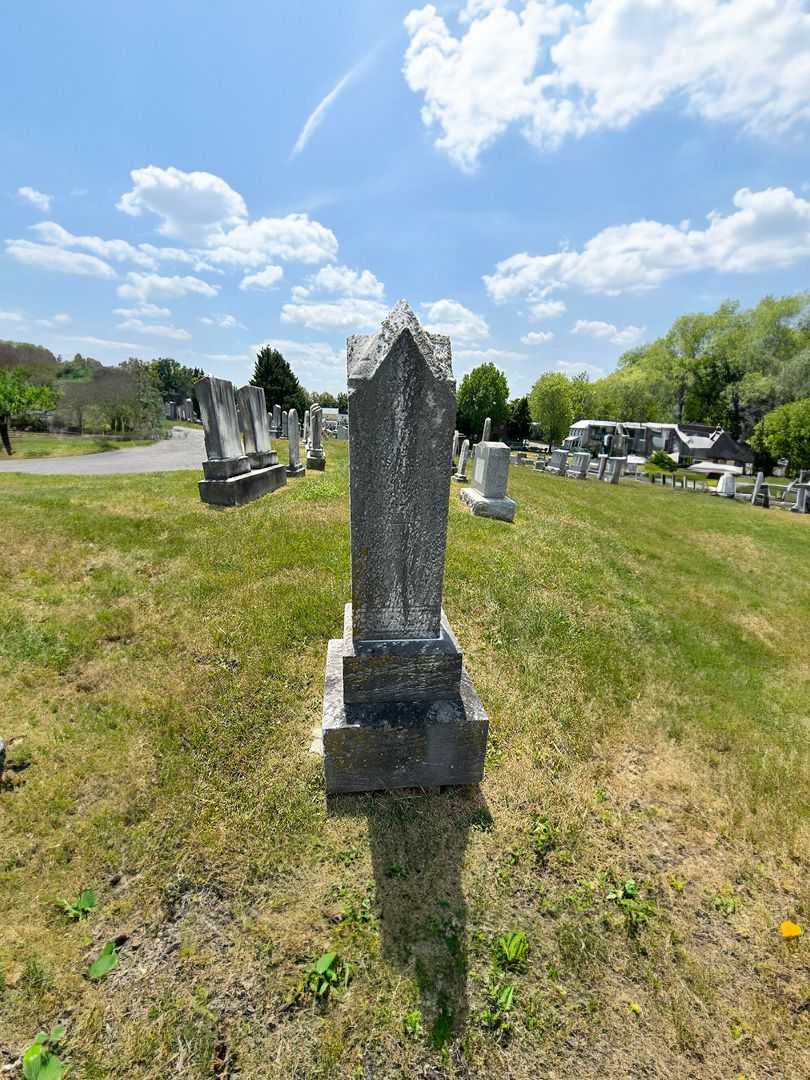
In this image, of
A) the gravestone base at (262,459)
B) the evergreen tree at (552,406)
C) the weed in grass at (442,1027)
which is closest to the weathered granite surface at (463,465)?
the gravestone base at (262,459)

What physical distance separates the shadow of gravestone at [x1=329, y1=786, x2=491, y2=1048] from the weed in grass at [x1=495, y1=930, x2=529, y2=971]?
0.60 feet

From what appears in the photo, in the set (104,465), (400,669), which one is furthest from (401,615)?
(104,465)

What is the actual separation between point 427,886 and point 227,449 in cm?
867

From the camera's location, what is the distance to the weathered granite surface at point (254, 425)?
1043 cm

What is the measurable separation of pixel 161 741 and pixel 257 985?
1.81 m

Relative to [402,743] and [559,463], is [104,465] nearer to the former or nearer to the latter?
[402,743]

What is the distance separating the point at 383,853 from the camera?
2717 millimetres

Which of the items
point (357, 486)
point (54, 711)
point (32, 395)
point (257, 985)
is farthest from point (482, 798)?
point (32, 395)

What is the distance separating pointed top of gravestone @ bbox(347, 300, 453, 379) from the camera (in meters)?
2.50

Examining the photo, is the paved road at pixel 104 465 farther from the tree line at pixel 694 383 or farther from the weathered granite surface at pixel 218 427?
the tree line at pixel 694 383

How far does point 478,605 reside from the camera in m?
5.39

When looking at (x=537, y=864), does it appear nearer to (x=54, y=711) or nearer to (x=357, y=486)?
(x=357, y=486)

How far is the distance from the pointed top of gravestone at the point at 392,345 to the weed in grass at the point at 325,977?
122 inches

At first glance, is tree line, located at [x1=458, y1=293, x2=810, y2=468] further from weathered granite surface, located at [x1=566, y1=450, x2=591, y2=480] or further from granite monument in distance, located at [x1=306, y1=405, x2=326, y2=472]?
granite monument in distance, located at [x1=306, y1=405, x2=326, y2=472]
